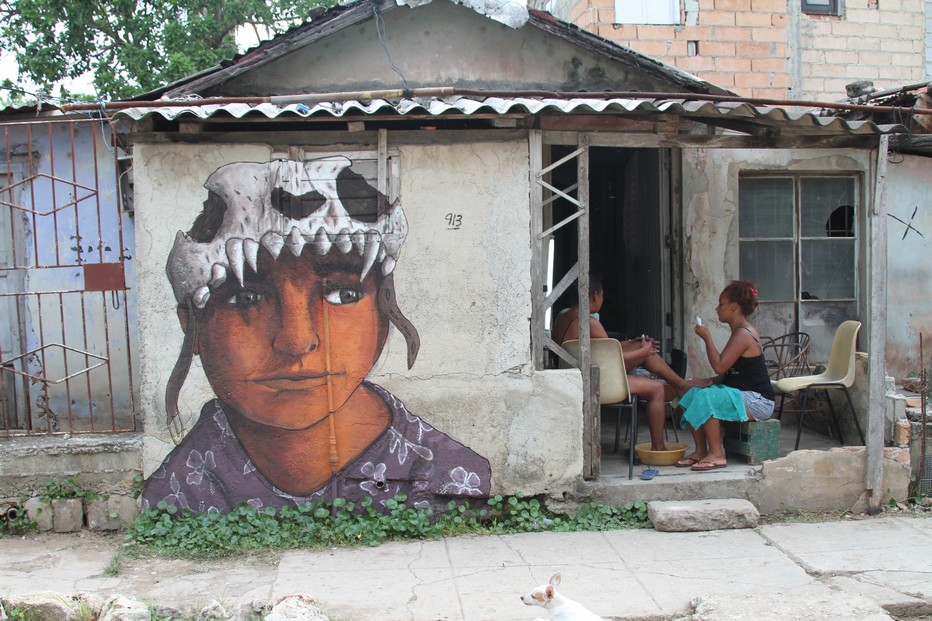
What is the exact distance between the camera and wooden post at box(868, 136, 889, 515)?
5938 millimetres

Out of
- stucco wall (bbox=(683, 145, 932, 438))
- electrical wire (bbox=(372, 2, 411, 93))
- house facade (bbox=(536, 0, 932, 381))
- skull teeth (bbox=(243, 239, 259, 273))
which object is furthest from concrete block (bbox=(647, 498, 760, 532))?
house facade (bbox=(536, 0, 932, 381))

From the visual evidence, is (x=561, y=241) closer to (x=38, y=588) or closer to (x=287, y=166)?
(x=287, y=166)

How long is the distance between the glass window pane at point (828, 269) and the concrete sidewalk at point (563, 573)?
2.91 metres

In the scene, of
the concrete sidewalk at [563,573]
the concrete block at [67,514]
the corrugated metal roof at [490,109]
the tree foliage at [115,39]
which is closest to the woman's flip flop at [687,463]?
the concrete sidewalk at [563,573]

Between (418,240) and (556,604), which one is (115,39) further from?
(556,604)

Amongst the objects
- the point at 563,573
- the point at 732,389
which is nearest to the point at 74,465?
the point at 563,573

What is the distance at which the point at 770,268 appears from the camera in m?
8.03

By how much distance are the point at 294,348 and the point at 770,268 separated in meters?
4.88

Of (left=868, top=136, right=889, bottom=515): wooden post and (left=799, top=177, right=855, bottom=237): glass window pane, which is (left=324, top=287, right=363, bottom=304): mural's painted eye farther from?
(left=799, top=177, right=855, bottom=237): glass window pane

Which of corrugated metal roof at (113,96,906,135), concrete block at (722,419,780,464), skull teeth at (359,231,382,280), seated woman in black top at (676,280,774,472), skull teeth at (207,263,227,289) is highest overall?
corrugated metal roof at (113,96,906,135)

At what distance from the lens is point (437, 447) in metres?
5.71

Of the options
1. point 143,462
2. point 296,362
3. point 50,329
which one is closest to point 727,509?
point 296,362

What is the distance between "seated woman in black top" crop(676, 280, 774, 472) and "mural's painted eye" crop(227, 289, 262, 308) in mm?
3244

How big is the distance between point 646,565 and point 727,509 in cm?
98
